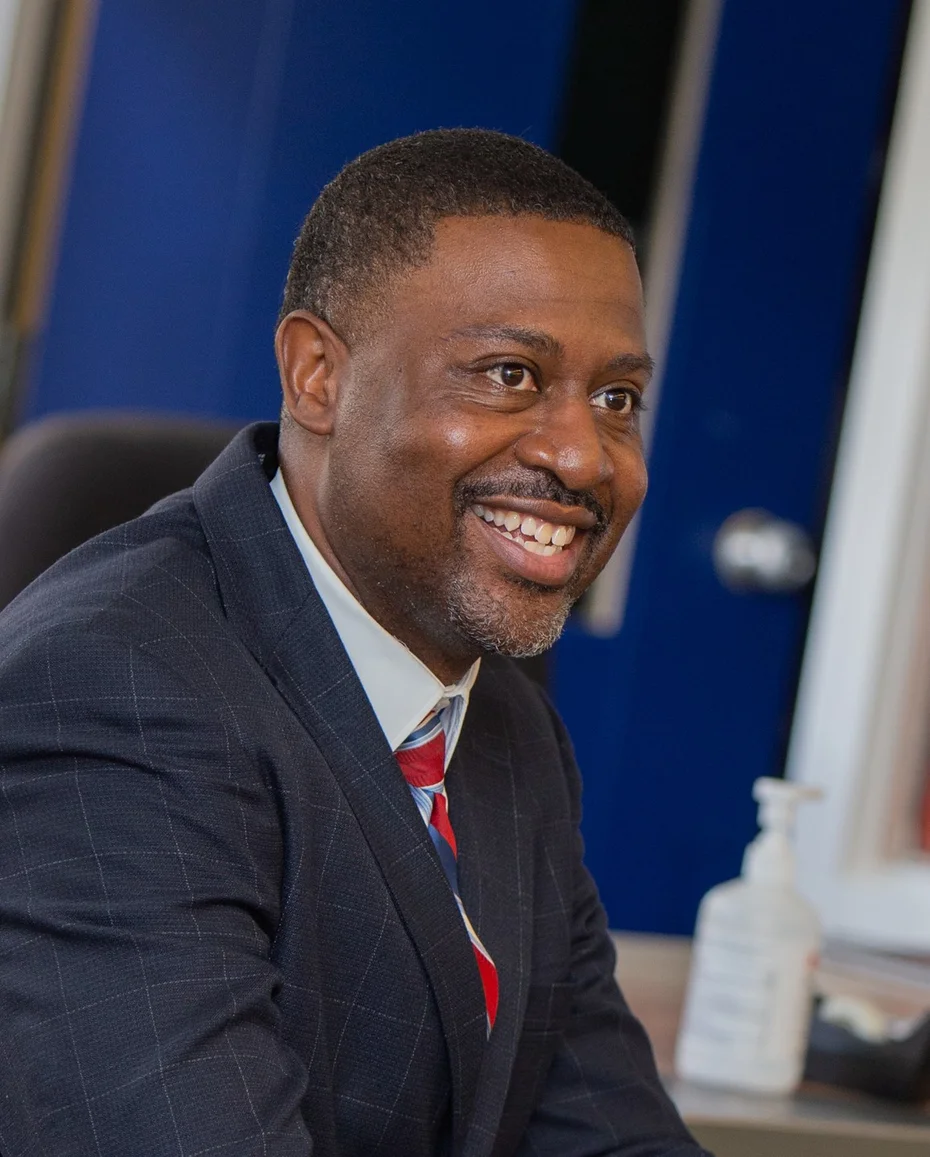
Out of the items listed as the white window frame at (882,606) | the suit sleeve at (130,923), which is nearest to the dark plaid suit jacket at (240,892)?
the suit sleeve at (130,923)

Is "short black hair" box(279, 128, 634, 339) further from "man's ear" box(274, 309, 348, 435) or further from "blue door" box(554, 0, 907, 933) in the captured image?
"blue door" box(554, 0, 907, 933)

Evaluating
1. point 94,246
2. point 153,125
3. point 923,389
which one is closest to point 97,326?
point 94,246

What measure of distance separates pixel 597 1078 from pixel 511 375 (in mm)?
521

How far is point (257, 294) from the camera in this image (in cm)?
212

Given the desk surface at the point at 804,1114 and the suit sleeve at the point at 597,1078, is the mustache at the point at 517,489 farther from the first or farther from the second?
the desk surface at the point at 804,1114

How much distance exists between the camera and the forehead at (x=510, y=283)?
1085mm

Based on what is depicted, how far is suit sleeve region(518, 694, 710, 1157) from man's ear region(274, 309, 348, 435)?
0.37 meters

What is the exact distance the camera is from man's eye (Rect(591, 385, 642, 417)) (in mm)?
1149

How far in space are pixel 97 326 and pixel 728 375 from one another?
84cm

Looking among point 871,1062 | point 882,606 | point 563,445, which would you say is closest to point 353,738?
point 563,445

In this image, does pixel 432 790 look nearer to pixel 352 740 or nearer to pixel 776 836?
pixel 352 740

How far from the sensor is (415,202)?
112 cm

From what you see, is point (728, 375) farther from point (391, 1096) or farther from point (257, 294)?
point (391, 1096)

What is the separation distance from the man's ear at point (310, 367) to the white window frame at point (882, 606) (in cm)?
134
